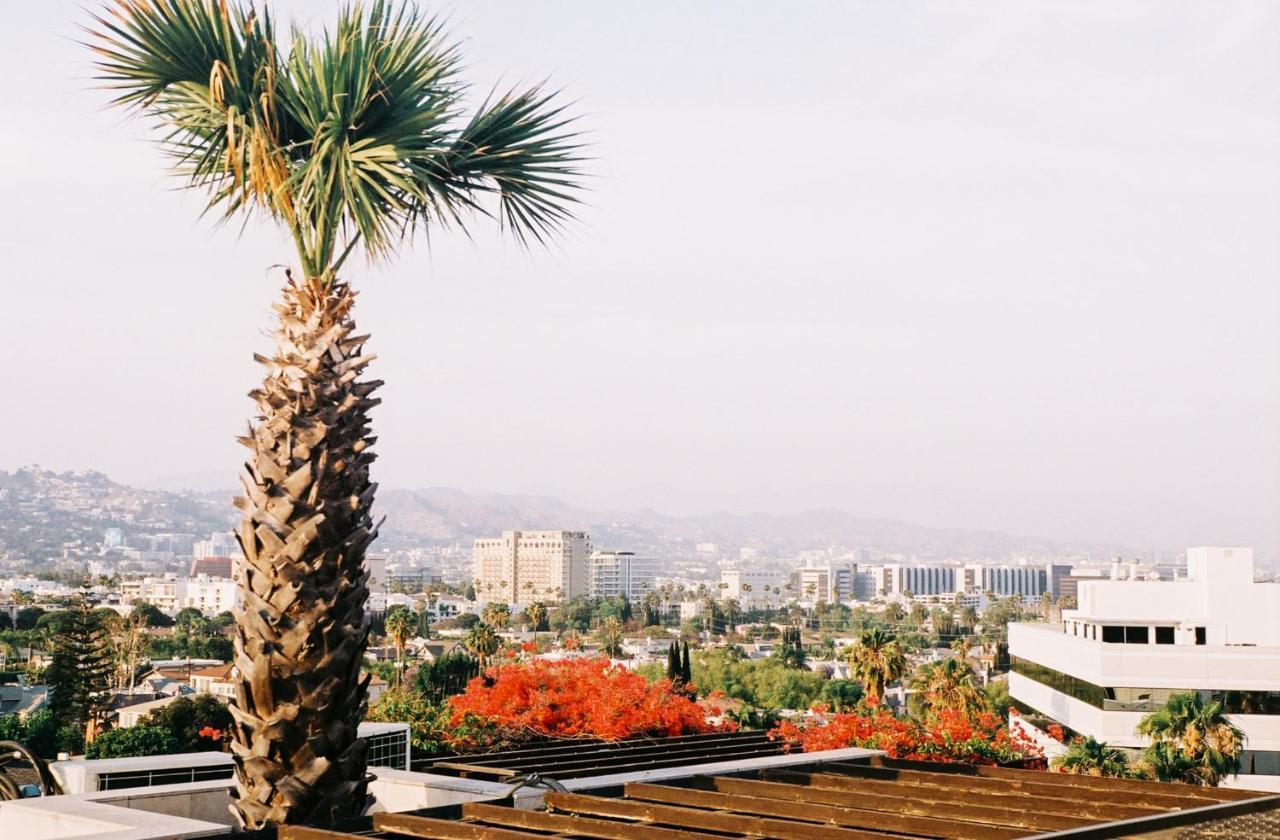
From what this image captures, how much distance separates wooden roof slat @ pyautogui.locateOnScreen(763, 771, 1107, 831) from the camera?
6168 mm

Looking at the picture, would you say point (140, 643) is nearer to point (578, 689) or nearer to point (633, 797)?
point (578, 689)

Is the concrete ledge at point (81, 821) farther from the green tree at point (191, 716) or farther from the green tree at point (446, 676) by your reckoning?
the green tree at point (446, 676)

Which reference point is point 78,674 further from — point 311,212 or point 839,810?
point 839,810

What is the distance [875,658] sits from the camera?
185 feet

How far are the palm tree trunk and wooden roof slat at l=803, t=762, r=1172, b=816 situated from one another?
321 centimetres

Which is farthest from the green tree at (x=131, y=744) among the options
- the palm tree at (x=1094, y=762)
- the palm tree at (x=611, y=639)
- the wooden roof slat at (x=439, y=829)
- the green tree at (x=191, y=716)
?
the palm tree at (x=611, y=639)

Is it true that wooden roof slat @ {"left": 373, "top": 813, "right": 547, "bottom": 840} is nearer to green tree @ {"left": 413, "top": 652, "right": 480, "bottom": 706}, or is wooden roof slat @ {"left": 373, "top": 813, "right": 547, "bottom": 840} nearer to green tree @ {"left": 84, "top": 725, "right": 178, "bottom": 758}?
green tree @ {"left": 84, "top": 725, "right": 178, "bottom": 758}

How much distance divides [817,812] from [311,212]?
4484 millimetres

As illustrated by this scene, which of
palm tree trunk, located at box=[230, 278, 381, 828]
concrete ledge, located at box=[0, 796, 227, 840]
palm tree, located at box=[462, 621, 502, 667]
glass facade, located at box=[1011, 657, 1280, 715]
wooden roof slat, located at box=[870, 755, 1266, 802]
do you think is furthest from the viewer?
palm tree, located at box=[462, 621, 502, 667]

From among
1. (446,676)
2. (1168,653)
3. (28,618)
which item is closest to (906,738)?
(1168,653)

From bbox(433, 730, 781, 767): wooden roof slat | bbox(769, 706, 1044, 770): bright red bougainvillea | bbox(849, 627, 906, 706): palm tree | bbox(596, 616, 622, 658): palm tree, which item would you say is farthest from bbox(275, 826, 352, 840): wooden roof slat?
bbox(596, 616, 622, 658): palm tree

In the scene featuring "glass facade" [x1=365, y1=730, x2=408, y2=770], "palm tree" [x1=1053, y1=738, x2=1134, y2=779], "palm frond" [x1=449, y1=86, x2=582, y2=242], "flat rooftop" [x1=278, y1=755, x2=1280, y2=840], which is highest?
"palm frond" [x1=449, y1=86, x2=582, y2=242]

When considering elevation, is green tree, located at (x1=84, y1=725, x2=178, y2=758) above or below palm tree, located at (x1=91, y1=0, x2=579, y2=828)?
below

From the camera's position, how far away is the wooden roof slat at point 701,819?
5.88 metres
